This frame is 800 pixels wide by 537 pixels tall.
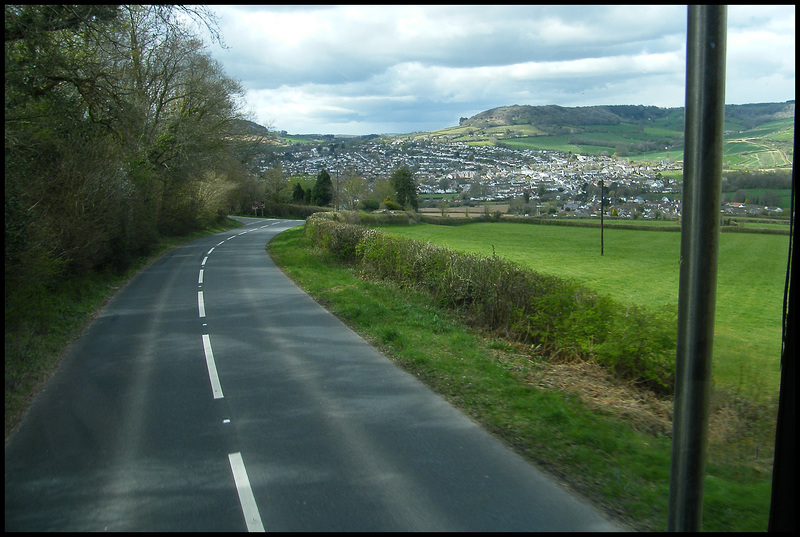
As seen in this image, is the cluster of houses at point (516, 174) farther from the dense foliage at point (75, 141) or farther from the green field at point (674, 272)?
the dense foliage at point (75, 141)

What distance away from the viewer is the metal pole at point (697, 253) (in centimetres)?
340

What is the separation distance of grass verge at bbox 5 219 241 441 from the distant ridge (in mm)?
8316

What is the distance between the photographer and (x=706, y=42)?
3385 millimetres

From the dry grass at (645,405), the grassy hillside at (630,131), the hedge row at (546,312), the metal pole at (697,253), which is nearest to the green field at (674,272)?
the dry grass at (645,405)

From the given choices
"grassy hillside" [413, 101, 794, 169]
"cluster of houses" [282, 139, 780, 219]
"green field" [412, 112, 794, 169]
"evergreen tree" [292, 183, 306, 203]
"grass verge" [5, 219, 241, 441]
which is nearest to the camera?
"green field" [412, 112, 794, 169]

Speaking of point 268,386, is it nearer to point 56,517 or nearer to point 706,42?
point 56,517

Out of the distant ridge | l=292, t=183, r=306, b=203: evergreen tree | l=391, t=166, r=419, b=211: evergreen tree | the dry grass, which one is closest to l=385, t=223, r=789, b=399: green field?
the dry grass

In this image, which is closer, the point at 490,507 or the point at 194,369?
the point at 490,507

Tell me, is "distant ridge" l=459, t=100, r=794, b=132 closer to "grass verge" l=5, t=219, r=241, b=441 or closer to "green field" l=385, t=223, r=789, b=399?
"green field" l=385, t=223, r=789, b=399

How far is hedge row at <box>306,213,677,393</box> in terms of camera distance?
7.77 meters

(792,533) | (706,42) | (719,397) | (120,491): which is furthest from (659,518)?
(120,491)

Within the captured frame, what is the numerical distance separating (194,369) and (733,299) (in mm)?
8123

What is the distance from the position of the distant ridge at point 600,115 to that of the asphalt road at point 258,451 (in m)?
3.88

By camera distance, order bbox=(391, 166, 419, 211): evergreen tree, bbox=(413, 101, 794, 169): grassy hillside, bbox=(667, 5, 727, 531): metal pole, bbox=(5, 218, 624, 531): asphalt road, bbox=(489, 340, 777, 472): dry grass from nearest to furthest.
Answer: bbox=(667, 5, 727, 531): metal pole → bbox=(5, 218, 624, 531): asphalt road → bbox=(489, 340, 777, 472): dry grass → bbox=(413, 101, 794, 169): grassy hillside → bbox=(391, 166, 419, 211): evergreen tree
